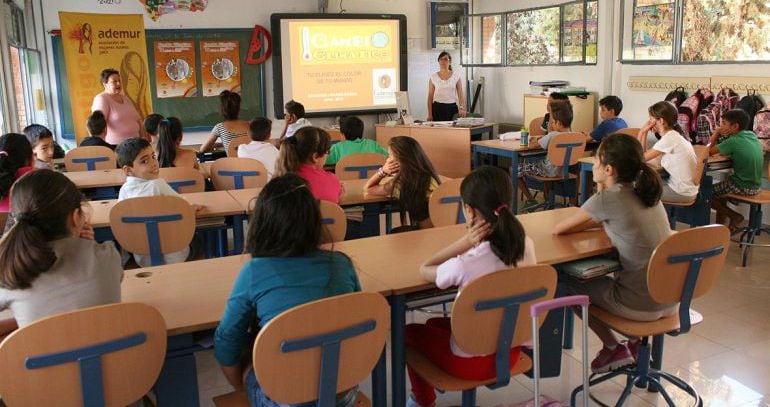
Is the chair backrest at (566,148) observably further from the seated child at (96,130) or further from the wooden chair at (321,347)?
the wooden chair at (321,347)

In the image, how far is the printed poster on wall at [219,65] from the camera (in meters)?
8.33

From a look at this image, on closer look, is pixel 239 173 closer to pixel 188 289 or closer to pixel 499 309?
pixel 188 289

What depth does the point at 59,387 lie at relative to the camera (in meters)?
1.70

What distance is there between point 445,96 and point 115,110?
422 cm

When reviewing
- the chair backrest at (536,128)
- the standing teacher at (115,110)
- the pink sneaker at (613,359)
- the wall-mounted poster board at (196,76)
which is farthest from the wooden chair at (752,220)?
the wall-mounted poster board at (196,76)

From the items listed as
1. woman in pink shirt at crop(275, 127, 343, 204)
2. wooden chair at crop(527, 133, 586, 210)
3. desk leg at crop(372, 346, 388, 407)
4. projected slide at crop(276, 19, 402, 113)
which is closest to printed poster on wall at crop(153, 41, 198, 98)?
projected slide at crop(276, 19, 402, 113)

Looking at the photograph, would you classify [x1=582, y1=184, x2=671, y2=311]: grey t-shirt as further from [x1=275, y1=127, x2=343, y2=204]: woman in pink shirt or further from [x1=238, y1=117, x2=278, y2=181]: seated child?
[x1=238, y1=117, x2=278, y2=181]: seated child

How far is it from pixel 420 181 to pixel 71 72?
190 inches

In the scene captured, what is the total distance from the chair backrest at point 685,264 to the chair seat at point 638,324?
0.24ft

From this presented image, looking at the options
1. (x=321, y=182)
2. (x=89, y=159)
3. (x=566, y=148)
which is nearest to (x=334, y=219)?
(x=321, y=182)

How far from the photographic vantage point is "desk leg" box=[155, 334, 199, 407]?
205 centimetres

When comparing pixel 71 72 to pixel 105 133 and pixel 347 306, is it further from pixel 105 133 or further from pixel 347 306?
pixel 347 306

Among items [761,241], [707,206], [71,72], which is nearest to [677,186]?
[707,206]

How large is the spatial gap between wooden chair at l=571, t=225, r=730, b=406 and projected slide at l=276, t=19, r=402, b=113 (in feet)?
22.1
